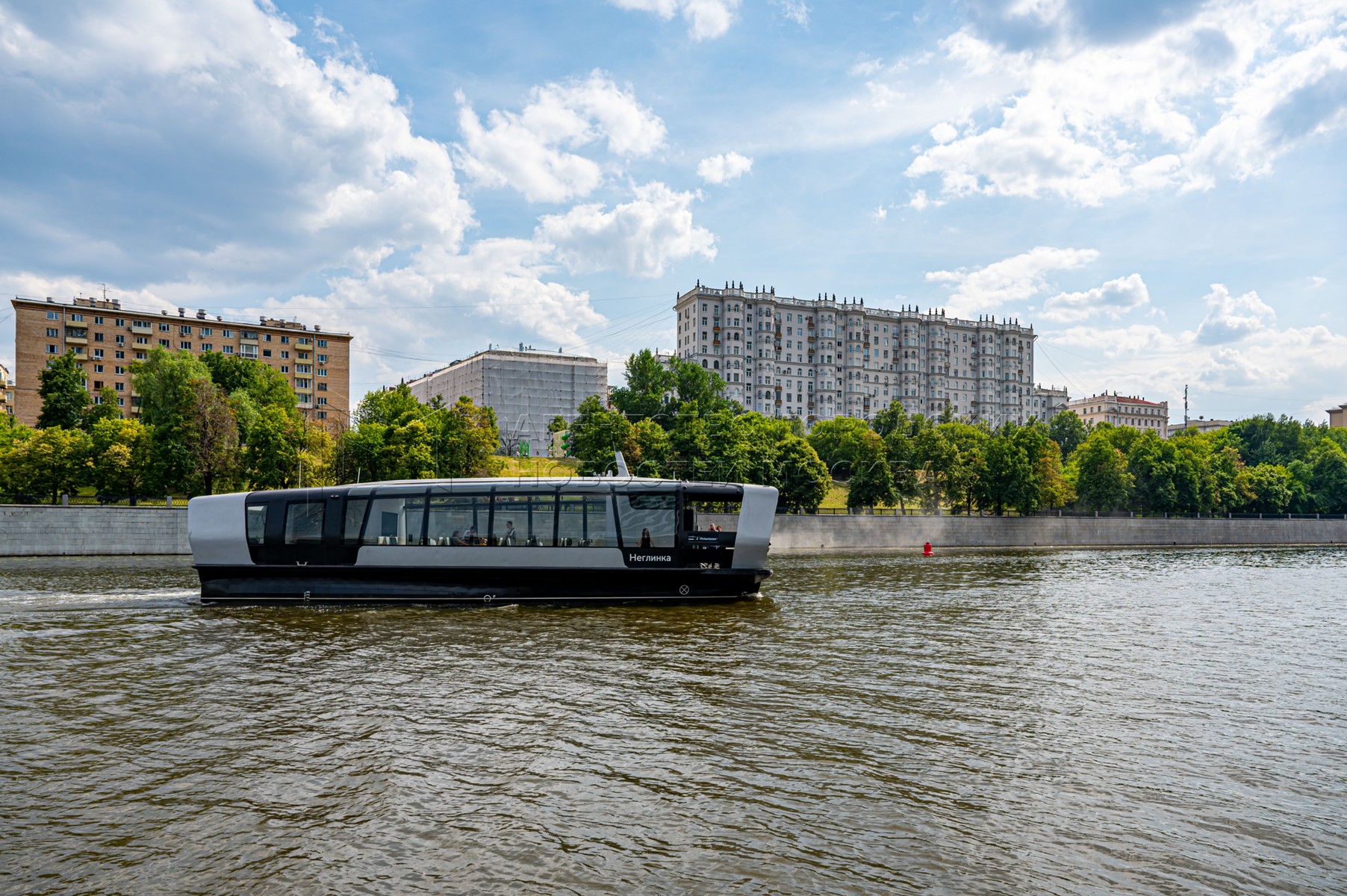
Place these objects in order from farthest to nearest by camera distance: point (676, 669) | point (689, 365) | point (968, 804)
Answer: point (689, 365), point (676, 669), point (968, 804)

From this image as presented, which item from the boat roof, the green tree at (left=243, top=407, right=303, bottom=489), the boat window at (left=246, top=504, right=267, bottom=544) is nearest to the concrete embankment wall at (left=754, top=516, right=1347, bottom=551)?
the green tree at (left=243, top=407, right=303, bottom=489)

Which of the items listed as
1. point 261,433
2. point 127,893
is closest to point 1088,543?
point 261,433

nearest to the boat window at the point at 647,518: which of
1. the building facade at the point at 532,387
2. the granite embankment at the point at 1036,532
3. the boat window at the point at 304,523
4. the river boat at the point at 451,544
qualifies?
the river boat at the point at 451,544

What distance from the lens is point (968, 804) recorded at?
1029 centimetres

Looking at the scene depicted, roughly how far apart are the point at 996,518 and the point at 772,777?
8210cm

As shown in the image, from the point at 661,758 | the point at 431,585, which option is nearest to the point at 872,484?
the point at 431,585

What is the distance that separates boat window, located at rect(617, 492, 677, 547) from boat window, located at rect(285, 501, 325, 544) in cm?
993

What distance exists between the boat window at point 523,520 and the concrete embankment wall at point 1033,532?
46554 millimetres

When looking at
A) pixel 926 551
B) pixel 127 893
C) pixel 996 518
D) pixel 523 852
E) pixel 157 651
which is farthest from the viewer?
pixel 996 518

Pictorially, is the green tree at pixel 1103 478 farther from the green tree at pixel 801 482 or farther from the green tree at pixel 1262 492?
the green tree at pixel 801 482

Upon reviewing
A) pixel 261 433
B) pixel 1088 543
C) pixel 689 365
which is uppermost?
pixel 689 365

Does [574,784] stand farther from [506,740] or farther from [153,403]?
[153,403]

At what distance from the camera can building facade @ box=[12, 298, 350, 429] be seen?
390 feet

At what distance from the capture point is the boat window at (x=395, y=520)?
28.2m
